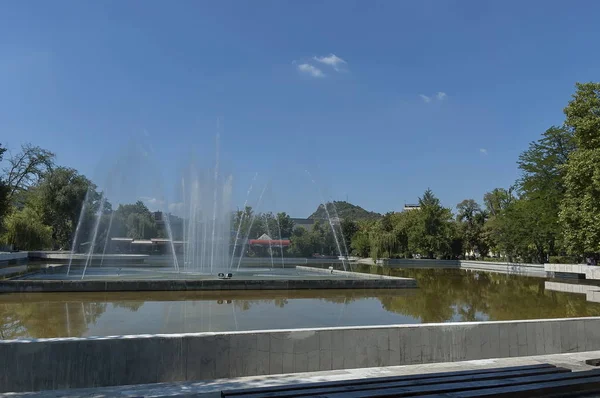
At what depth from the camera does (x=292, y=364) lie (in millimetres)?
6785

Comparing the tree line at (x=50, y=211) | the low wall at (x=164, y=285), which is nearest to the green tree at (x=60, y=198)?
the tree line at (x=50, y=211)

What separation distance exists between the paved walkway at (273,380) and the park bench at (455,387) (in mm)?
794

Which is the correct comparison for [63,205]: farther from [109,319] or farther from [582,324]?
[582,324]

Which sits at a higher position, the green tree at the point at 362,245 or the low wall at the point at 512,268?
the green tree at the point at 362,245

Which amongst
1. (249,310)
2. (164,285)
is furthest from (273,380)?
(164,285)

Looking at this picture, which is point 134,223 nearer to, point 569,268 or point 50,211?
point 50,211

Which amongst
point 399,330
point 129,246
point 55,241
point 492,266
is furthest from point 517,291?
point 129,246

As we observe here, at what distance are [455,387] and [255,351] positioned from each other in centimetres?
294

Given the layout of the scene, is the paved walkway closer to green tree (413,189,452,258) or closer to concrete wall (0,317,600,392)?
concrete wall (0,317,600,392)

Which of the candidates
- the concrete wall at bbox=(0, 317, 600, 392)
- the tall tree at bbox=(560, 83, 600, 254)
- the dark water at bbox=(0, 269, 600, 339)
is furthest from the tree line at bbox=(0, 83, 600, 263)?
the concrete wall at bbox=(0, 317, 600, 392)

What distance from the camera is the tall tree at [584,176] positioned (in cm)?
2358

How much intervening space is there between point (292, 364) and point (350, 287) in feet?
45.7

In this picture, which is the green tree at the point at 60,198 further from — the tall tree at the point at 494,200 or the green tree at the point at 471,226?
the tall tree at the point at 494,200

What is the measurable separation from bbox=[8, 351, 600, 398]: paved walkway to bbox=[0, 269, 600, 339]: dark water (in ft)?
14.7
